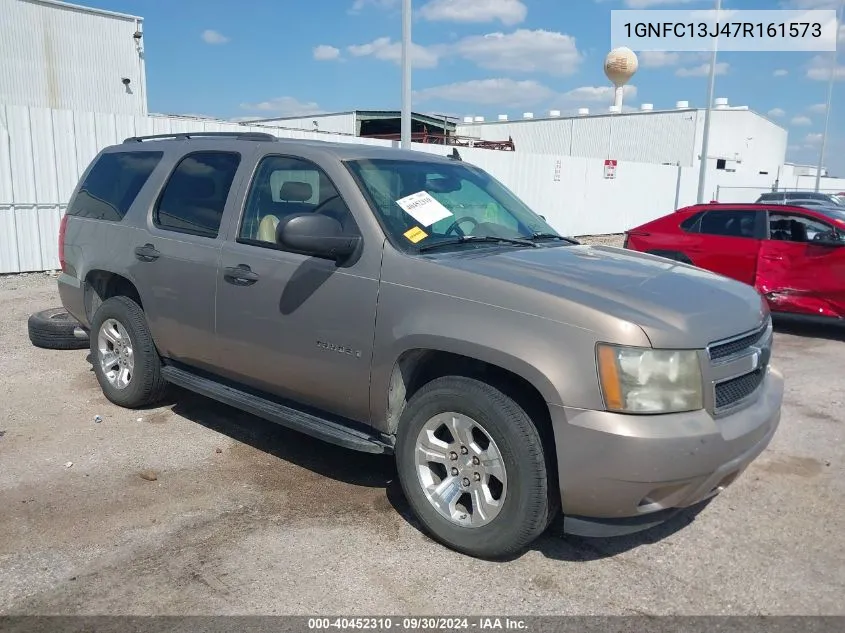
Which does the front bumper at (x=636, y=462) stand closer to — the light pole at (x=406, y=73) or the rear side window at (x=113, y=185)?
the rear side window at (x=113, y=185)

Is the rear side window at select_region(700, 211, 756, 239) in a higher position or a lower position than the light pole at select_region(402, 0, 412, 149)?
lower

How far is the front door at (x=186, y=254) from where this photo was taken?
4.34 metres

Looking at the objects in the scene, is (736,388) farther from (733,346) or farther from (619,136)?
(619,136)

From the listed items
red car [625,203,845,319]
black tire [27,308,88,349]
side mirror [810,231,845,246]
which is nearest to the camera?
black tire [27,308,88,349]

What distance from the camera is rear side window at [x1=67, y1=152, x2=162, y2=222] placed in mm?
5090

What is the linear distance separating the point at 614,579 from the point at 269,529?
67.3 inches

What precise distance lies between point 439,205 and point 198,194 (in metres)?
1.74

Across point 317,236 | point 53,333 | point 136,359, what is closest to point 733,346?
point 317,236

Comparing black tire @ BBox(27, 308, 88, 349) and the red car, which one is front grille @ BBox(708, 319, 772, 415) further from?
black tire @ BBox(27, 308, 88, 349)

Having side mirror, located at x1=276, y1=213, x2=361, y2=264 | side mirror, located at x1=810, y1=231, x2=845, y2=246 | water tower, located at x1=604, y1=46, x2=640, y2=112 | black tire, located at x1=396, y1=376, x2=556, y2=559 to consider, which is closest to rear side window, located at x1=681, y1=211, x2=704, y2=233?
side mirror, located at x1=810, y1=231, x2=845, y2=246

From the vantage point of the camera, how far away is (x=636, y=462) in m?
2.75

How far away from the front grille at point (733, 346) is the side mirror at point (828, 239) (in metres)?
5.71

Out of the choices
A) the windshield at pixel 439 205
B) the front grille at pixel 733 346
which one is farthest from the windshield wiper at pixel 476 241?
the front grille at pixel 733 346

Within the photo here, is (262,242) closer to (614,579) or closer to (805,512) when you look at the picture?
(614,579)
